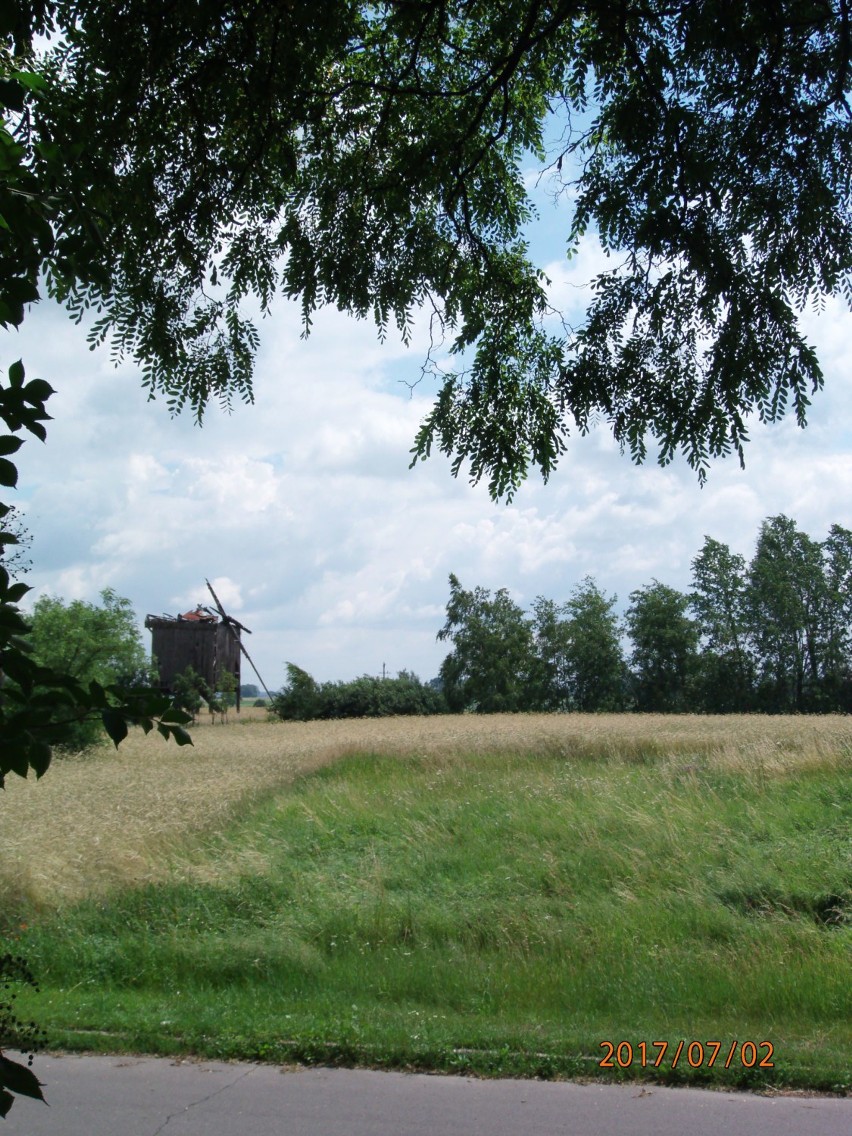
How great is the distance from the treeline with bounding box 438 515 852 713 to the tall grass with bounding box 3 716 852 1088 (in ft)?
131

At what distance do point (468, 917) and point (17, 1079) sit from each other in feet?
26.4

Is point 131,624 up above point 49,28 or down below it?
below

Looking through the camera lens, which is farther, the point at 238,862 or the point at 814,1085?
the point at 238,862

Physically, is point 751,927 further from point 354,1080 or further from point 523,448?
point 523,448

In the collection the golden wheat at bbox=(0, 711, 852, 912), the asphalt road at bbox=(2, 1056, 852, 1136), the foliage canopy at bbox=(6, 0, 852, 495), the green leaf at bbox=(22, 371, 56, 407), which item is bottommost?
the asphalt road at bbox=(2, 1056, 852, 1136)

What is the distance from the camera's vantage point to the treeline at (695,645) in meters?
56.0

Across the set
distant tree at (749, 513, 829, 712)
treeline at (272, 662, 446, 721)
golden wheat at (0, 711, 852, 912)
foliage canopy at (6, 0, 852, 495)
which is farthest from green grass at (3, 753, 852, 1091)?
distant tree at (749, 513, 829, 712)

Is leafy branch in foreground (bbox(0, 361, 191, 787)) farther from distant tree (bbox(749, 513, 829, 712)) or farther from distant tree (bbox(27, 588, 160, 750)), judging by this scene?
distant tree (bbox(749, 513, 829, 712))

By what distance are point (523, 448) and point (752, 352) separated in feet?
4.89

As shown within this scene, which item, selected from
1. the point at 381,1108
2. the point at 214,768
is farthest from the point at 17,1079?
the point at 214,768

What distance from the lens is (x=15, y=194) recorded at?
6.10 feet

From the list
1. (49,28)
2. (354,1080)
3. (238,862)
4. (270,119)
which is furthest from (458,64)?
(238,862)

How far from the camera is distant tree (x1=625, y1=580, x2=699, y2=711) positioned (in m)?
57.2

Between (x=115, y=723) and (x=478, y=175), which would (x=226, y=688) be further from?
(x=115, y=723)
